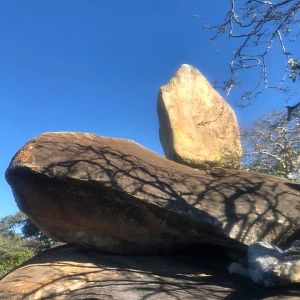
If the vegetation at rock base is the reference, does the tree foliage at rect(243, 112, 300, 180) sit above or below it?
above

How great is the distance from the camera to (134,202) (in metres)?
8.70

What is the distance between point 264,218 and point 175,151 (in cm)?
338

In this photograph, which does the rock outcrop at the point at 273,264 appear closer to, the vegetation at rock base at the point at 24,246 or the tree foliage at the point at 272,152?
the tree foliage at the point at 272,152

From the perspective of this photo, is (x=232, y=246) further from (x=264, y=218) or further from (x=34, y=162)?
(x=34, y=162)

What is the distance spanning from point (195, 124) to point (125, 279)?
5.10 m

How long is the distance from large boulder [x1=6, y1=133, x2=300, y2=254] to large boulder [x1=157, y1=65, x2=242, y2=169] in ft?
6.69

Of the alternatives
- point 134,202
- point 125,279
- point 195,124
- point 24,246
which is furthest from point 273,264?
point 24,246

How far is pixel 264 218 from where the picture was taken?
8.53m

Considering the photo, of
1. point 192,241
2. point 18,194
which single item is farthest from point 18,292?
point 192,241

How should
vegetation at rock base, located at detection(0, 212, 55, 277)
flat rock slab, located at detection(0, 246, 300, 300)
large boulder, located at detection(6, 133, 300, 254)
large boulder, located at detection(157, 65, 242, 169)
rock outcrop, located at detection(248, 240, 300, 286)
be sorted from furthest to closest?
vegetation at rock base, located at detection(0, 212, 55, 277) → large boulder, located at detection(157, 65, 242, 169) → large boulder, located at detection(6, 133, 300, 254) → flat rock slab, located at detection(0, 246, 300, 300) → rock outcrop, located at detection(248, 240, 300, 286)

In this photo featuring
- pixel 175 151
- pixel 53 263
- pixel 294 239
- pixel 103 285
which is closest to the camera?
pixel 103 285

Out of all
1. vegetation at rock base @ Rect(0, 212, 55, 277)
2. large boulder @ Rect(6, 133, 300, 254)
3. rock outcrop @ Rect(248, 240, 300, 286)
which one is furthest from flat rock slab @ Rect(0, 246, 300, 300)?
vegetation at rock base @ Rect(0, 212, 55, 277)

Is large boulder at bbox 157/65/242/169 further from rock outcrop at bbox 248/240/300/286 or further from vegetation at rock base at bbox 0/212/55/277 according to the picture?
vegetation at rock base at bbox 0/212/55/277

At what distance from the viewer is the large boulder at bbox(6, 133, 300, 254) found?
28.0 ft
